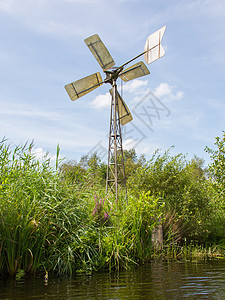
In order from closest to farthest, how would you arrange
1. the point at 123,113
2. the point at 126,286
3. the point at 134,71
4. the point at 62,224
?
1. the point at 126,286
2. the point at 62,224
3. the point at 134,71
4. the point at 123,113

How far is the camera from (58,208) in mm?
6617

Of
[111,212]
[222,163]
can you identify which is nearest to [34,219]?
[111,212]

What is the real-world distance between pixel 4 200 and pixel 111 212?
2826 millimetres

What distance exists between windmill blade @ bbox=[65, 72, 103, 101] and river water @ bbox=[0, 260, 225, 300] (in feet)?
25.6

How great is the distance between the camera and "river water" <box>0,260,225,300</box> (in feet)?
14.6

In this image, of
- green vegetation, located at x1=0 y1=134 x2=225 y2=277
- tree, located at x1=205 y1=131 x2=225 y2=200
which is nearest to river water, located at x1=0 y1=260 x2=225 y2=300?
green vegetation, located at x1=0 y1=134 x2=225 y2=277

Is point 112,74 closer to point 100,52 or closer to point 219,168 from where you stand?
point 100,52

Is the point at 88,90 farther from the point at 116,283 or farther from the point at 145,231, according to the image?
the point at 116,283

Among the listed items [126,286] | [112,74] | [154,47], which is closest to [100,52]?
[112,74]

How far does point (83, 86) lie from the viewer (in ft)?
41.2

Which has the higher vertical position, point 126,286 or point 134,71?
point 134,71

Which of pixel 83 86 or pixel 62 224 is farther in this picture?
pixel 83 86

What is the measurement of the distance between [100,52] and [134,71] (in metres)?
1.54

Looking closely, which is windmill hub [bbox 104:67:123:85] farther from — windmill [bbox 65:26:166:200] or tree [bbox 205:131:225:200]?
tree [bbox 205:131:225:200]
